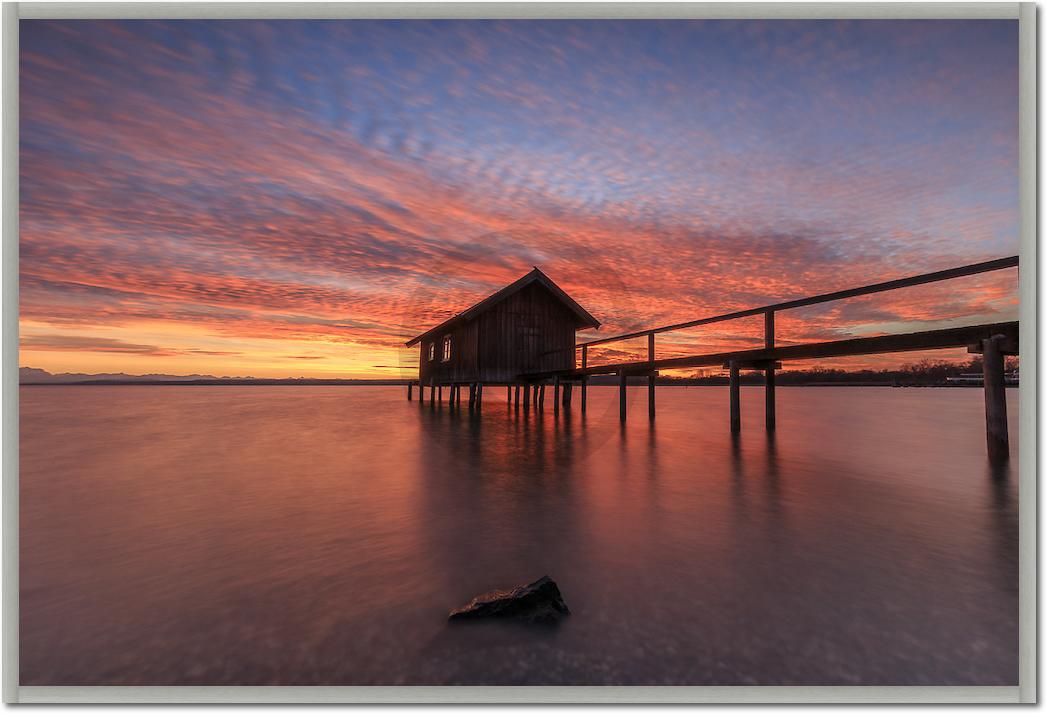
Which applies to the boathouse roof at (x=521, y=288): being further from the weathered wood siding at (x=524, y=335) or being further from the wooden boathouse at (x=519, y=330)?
the weathered wood siding at (x=524, y=335)

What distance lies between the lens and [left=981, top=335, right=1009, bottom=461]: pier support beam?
22.5 feet

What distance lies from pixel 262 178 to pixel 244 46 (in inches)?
75.4

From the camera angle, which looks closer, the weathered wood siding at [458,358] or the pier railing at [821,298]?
the pier railing at [821,298]

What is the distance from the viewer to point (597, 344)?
1911cm

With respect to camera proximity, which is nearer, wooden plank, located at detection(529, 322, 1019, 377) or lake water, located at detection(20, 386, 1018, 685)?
lake water, located at detection(20, 386, 1018, 685)

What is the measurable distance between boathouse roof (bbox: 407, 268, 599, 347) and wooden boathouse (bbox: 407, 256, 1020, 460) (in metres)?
0.04

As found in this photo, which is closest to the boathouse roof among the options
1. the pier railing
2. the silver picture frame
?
the pier railing

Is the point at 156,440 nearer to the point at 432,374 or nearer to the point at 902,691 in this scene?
the point at 432,374

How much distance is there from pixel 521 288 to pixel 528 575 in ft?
57.7

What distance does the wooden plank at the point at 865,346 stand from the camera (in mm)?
7074

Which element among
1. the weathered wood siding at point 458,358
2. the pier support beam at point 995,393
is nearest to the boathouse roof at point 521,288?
the weathered wood siding at point 458,358

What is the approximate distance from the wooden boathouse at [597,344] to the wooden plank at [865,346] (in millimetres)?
15

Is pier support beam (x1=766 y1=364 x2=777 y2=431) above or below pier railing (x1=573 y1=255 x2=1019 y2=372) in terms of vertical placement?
below

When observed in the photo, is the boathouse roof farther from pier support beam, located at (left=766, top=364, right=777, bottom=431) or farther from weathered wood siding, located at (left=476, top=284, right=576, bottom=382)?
pier support beam, located at (left=766, top=364, right=777, bottom=431)
